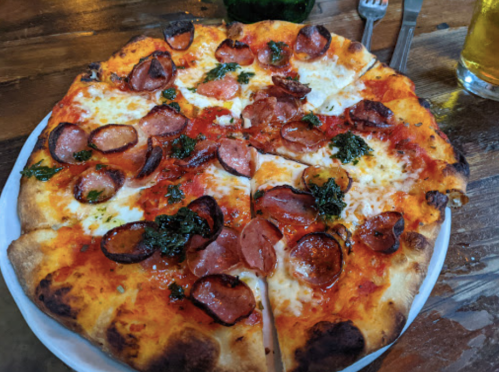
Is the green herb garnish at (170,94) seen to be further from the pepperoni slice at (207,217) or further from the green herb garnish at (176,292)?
the green herb garnish at (176,292)

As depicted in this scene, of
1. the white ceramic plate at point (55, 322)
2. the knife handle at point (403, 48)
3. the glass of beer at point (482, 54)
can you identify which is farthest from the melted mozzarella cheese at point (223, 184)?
the glass of beer at point (482, 54)

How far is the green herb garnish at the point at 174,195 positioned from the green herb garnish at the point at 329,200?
569mm

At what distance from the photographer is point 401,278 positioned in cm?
153

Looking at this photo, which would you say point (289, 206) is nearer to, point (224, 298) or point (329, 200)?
point (329, 200)

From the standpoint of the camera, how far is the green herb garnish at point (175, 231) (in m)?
1.52

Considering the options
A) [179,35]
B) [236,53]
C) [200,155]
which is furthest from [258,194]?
[179,35]

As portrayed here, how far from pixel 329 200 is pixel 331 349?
0.59 meters

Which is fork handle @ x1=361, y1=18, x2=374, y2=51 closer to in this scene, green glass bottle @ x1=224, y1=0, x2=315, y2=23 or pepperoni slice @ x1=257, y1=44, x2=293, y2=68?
green glass bottle @ x1=224, y1=0, x2=315, y2=23

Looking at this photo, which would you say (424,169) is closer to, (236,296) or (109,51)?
(236,296)

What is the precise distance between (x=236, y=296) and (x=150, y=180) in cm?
70

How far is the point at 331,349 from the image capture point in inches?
53.0

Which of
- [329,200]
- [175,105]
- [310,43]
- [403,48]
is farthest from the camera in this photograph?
[403,48]

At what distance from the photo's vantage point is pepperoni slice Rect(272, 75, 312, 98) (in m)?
2.14

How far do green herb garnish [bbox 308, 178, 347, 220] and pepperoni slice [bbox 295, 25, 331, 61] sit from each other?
3.31 feet
